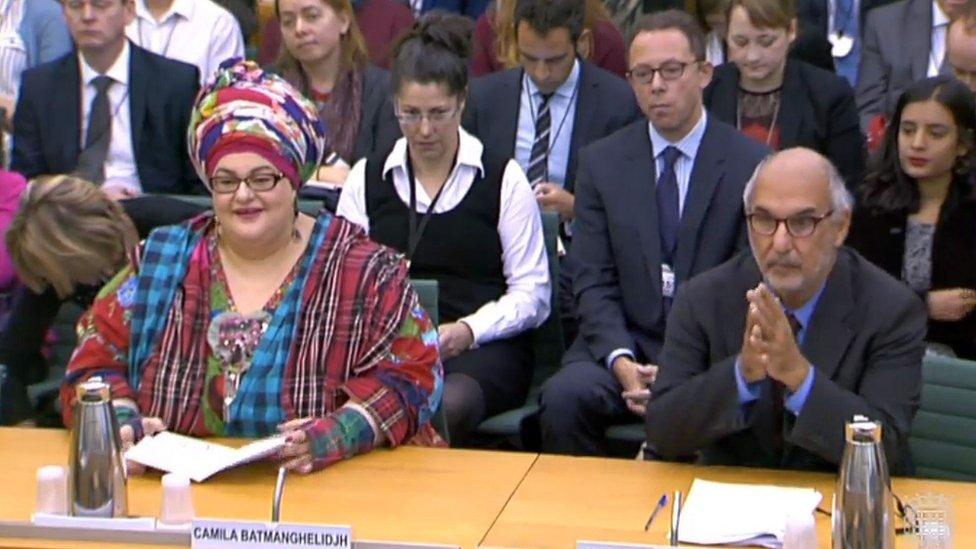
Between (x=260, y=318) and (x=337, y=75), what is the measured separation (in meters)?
2.60

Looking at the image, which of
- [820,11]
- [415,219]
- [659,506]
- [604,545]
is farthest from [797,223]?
[820,11]

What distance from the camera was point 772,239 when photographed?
11.7 ft

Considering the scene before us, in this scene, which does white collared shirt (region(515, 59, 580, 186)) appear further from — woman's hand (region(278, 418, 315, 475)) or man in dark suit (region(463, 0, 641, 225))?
woman's hand (region(278, 418, 315, 475))

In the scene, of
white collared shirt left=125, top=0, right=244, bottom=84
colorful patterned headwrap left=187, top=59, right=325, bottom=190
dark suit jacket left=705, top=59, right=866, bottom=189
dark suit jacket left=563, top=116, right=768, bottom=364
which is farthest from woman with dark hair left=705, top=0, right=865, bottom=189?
colorful patterned headwrap left=187, top=59, right=325, bottom=190

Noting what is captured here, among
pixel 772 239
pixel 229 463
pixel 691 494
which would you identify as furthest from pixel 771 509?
pixel 229 463

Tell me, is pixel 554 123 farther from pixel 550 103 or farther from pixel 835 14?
pixel 835 14

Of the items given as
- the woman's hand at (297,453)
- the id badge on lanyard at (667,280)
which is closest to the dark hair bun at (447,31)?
the id badge on lanyard at (667,280)

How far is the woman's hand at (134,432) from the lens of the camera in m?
3.43

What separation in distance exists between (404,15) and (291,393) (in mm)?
3288

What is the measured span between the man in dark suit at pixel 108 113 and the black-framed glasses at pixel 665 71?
173 centimetres

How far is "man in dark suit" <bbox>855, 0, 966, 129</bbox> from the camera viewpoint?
6.20m

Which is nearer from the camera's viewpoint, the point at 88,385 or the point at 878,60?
the point at 88,385

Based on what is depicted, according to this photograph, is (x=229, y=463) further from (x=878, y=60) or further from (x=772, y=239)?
(x=878, y=60)

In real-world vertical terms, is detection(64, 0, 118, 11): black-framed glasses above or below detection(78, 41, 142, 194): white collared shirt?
above
